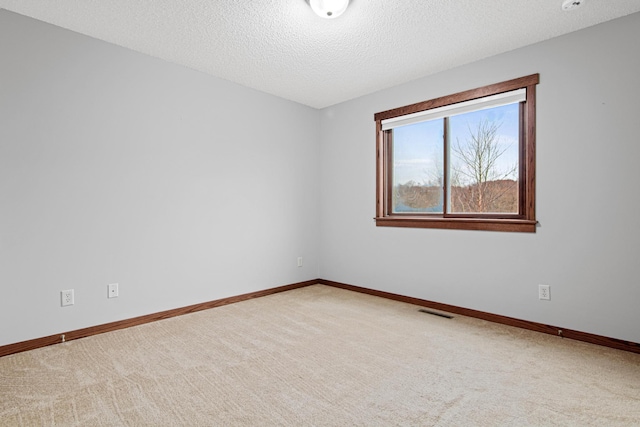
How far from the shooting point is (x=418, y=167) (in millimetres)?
3742

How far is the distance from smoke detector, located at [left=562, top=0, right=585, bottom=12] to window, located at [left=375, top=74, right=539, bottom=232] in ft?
1.86

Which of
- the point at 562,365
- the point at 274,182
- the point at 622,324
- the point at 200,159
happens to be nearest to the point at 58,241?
the point at 200,159

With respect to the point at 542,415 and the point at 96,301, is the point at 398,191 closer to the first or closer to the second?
the point at 542,415

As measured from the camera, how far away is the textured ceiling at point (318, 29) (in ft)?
7.45

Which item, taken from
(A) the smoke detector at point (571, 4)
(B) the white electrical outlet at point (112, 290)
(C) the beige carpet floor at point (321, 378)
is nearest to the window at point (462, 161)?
(A) the smoke detector at point (571, 4)

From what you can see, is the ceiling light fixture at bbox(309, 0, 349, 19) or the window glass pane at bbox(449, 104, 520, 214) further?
the window glass pane at bbox(449, 104, 520, 214)

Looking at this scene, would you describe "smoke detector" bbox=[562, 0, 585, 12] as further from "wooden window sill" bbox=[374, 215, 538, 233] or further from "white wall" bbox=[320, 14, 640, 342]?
"wooden window sill" bbox=[374, 215, 538, 233]

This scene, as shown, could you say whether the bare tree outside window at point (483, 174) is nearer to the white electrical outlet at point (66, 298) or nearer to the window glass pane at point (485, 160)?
the window glass pane at point (485, 160)

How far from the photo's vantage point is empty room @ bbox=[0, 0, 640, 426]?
1.88m

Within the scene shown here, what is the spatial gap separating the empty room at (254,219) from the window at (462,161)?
2 cm

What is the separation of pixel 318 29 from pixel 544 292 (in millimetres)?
2719

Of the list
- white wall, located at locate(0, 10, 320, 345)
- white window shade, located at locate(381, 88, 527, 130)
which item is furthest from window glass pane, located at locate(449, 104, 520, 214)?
white wall, located at locate(0, 10, 320, 345)

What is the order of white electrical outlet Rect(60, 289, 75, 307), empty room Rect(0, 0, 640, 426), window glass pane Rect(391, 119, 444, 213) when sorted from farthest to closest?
1. window glass pane Rect(391, 119, 444, 213)
2. white electrical outlet Rect(60, 289, 75, 307)
3. empty room Rect(0, 0, 640, 426)

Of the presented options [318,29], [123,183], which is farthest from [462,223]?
[123,183]
